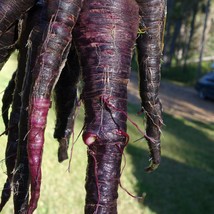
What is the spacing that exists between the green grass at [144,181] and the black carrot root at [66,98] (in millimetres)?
445

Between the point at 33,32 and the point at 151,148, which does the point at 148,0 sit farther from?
the point at 151,148

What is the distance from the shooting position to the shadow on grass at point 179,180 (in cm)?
496

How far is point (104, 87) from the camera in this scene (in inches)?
65.7

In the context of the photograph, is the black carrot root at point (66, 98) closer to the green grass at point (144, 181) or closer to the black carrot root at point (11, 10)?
the black carrot root at point (11, 10)

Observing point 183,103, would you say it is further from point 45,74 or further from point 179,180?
point 45,74

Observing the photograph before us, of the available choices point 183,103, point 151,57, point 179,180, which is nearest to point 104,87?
point 151,57

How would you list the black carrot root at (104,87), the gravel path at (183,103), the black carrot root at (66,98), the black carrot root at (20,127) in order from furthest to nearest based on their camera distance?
1. the gravel path at (183,103)
2. the black carrot root at (66,98)
3. the black carrot root at (20,127)
4. the black carrot root at (104,87)

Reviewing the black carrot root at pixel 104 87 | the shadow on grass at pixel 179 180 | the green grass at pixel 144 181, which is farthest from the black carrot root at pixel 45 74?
the shadow on grass at pixel 179 180

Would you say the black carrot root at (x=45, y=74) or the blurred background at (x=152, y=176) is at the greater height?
the black carrot root at (x=45, y=74)

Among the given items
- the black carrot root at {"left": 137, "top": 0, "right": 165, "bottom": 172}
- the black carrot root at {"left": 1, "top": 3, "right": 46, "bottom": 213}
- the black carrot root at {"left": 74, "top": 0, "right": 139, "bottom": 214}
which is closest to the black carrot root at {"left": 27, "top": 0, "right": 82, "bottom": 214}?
the black carrot root at {"left": 74, "top": 0, "right": 139, "bottom": 214}

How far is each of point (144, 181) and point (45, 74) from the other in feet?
12.9

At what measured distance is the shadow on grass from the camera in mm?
4957

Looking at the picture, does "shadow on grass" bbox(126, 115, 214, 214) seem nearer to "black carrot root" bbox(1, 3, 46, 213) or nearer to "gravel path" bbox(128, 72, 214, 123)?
"black carrot root" bbox(1, 3, 46, 213)

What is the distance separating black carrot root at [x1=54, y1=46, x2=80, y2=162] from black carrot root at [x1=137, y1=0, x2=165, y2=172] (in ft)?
1.02
